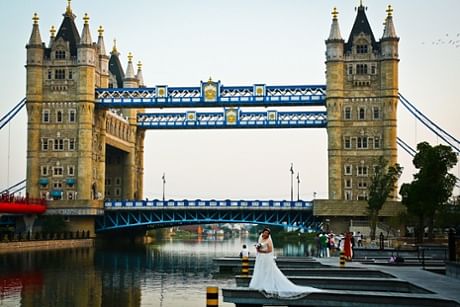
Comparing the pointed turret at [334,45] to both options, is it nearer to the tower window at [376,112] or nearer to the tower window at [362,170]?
the tower window at [376,112]

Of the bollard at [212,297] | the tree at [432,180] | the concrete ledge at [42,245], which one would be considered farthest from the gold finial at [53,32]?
the bollard at [212,297]

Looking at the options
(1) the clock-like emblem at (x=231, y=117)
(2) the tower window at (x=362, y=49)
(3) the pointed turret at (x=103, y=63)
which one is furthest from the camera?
(3) the pointed turret at (x=103, y=63)

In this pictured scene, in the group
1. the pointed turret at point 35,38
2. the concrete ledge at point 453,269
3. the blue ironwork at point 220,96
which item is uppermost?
the pointed turret at point 35,38

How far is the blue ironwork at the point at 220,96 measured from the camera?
118 m

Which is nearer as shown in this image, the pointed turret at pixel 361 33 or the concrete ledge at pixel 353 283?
the concrete ledge at pixel 353 283

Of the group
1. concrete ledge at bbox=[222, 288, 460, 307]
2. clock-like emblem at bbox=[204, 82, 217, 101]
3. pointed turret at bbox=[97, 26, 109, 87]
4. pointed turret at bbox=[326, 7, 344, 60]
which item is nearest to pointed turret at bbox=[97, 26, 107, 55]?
pointed turret at bbox=[97, 26, 109, 87]

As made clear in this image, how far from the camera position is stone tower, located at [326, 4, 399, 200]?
4614 inches

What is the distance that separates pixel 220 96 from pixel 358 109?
20.6 meters

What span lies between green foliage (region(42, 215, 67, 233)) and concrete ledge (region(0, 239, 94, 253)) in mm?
4634

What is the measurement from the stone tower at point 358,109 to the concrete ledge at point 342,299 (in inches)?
3415

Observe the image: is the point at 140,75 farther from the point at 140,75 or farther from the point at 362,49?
the point at 362,49

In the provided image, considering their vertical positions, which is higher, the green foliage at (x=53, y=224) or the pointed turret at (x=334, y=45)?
the pointed turret at (x=334, y=45)

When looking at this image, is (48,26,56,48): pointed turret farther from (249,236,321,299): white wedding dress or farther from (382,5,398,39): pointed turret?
(249,236,321,299): white wedding dress

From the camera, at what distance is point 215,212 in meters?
118
